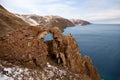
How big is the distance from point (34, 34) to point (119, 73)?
38581mm

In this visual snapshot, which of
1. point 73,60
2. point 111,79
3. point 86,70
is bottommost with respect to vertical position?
point 111,79

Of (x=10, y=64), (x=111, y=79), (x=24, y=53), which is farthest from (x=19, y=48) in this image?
(x=111, y=79)

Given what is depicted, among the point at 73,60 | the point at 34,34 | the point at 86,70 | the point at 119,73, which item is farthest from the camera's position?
the point at 119,73

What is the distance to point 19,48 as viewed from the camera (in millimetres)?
26062

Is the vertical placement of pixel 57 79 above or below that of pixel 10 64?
below

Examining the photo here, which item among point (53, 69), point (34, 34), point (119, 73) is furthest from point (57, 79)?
point (119, 73)

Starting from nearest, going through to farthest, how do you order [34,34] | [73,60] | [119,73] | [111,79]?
[34,34] → [73,60] → [111,79] → [119,73]

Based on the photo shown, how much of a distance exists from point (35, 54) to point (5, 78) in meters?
7.17

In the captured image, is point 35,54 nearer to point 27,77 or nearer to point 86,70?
point 27,77

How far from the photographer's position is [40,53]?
2808cm

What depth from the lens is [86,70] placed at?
121 feet

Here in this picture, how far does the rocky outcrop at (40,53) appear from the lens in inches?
998

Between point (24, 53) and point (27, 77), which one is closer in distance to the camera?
point (27, 77)

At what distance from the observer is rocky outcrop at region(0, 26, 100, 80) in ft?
83.1
